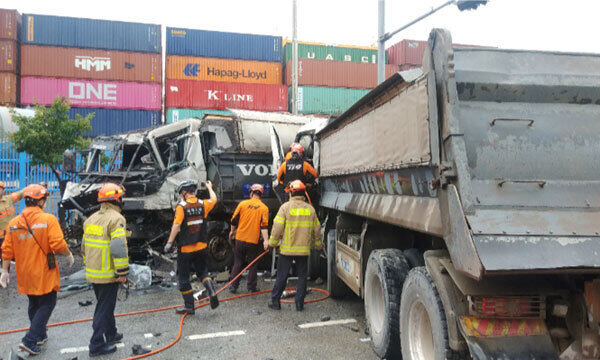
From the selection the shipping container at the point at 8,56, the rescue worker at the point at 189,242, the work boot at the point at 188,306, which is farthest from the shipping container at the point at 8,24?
the work boot at the point at 188,306

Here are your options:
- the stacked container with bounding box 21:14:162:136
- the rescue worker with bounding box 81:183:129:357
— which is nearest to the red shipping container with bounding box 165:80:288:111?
the stacked container with bounding box 21:14:162:136

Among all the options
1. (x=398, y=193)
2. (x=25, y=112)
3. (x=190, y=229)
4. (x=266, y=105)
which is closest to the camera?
(x=398, y=193)

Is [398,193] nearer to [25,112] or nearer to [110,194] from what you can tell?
[110,194]

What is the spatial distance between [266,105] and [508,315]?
22.5 m

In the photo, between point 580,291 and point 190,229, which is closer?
point 580,291

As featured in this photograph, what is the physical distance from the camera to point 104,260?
4371 mm

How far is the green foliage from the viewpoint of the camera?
554 inches

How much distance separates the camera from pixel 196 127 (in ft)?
28.2

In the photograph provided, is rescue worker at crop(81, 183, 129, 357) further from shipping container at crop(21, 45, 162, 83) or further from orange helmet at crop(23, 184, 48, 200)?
shipping container at crop(21, 45, 162, 83)

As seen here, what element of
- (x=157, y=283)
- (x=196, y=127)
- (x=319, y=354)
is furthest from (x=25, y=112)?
(x=319, y=354)

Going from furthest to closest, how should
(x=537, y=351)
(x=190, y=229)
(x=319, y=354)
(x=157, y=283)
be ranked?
(x=157, y=283), (x=190, y=229), (x=319, y=354), (x=537, y=351)

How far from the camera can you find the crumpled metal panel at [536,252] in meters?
2.25

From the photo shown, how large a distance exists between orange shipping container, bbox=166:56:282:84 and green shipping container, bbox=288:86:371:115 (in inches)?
68.9

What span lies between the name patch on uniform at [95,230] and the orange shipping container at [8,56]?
69.8 ft
